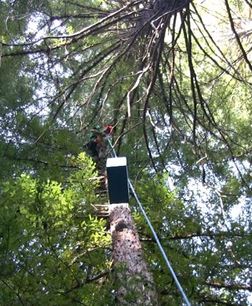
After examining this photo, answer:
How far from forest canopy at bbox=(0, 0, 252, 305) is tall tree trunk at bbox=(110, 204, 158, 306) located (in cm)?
12

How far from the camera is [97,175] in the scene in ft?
14.5

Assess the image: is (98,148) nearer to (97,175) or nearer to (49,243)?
(97,175)

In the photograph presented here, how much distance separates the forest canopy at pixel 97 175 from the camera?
322 cm

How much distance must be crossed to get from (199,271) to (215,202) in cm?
115

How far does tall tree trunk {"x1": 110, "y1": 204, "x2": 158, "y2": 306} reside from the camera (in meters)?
2.85

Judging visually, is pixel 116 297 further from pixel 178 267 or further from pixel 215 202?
pixel 215 202

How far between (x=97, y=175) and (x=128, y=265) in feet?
4.12

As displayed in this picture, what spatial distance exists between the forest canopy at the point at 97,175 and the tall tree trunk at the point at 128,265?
118 mm

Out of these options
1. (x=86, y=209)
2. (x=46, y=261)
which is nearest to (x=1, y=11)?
(x=86, y=209)

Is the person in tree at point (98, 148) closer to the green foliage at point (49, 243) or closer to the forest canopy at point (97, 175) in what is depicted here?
the forest canopy at point (97, 175)

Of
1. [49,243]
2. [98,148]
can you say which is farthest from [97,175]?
[49,243]

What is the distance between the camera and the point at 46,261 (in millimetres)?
3318

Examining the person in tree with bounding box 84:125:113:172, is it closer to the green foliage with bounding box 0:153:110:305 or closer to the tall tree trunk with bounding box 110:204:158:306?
the green foliage with bounding box 0:153:110:305

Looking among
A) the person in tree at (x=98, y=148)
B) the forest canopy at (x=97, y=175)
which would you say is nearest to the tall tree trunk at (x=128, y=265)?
the forest canopy at (x=97, y=175)
